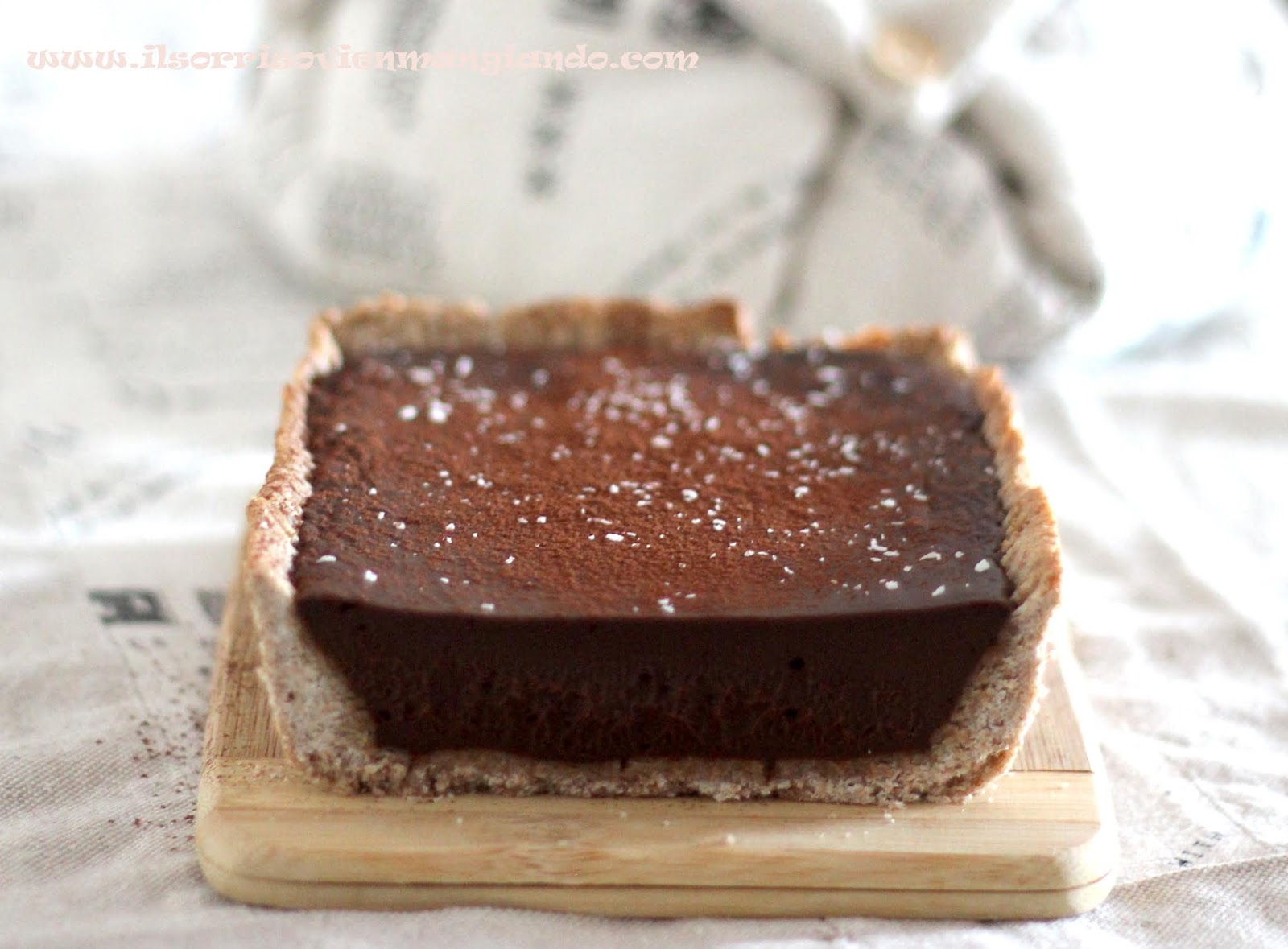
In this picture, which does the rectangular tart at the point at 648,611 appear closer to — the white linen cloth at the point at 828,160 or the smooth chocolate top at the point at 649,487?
the smooth chocolate top at the point at 649,487

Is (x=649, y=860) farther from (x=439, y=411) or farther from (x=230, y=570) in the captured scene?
(x=230, y=570)

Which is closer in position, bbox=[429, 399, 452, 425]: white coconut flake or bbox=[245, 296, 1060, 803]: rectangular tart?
bbox=[245, 296, 1060, 803]: rectangular tart

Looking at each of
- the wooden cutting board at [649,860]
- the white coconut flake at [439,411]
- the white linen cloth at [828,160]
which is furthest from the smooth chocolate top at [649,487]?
the white linen cloth at [828,160]

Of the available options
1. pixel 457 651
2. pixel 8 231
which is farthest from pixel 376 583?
pixel 8 231

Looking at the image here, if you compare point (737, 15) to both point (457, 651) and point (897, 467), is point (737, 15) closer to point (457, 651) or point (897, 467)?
point (897, 467)

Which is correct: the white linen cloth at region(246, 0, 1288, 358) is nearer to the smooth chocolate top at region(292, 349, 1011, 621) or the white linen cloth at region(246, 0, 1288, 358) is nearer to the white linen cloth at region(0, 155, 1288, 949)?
the white linen cloth at region(0, 155, 1288, 949)

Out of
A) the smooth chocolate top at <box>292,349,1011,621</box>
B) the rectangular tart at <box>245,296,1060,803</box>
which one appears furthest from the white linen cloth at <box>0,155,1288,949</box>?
the smooth chocolate top at <box>292,349,1011,621</box>
